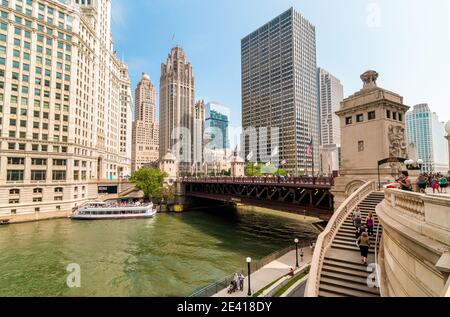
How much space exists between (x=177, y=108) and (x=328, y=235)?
581 feet

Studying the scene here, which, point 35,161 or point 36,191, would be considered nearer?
point 36,191

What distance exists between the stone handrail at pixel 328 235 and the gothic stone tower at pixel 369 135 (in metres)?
2.78

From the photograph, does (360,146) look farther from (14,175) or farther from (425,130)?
(425,130)

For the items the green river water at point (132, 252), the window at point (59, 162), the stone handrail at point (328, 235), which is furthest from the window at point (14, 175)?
the stone handrail at point (328, 235)

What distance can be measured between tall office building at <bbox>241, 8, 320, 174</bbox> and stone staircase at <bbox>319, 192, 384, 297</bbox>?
124063 mm

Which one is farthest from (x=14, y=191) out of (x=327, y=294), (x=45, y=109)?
(x=327, y=294)

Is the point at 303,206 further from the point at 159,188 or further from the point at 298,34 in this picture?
the point at 298,34

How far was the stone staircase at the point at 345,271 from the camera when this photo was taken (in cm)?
1111

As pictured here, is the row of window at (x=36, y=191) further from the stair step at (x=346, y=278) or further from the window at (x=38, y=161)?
the stair step at (x=346, y=278)

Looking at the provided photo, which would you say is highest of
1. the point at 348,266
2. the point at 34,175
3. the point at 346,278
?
the point at 34,175

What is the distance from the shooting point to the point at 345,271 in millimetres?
12148

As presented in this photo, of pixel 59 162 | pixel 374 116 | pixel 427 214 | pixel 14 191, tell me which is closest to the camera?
pixel 427 214
